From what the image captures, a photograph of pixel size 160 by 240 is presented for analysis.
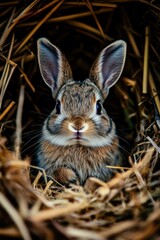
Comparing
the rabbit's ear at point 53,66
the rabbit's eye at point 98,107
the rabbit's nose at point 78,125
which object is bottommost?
the rabbit's nose at point 78,125

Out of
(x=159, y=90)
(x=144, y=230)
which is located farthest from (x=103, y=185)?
(x=159, y=90)

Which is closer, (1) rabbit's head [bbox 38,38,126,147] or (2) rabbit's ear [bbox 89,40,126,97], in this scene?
(1) rabbit's head [bbox 38,38,126,147]

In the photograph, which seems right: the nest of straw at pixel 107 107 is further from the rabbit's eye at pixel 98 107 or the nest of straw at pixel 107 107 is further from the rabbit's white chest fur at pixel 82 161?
the rabbit's eye at pixel 98 107

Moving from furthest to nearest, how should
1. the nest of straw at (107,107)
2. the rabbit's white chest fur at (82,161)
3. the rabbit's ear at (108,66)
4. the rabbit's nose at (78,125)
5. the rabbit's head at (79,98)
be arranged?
the rabbit's ear at (108,66)
the rabbit's white chest fur at (82,161)
the rabbit's head at (79,98)
the rabbit's nose at (78,125)
the nest of straw at (107,107)

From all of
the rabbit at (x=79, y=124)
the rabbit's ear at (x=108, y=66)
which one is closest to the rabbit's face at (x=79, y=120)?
the rabbit at (x=79, y=124)

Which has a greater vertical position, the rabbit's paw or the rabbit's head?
Result: the rabbit's head

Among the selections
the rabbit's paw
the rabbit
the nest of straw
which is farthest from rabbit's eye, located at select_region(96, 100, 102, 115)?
the rabbit's paw

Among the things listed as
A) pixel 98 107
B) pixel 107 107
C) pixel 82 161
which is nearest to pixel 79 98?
pixel 98 107

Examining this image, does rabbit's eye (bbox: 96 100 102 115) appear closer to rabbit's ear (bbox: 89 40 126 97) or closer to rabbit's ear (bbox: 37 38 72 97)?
rabbit's ear (bbox: 89 40 126 97)
